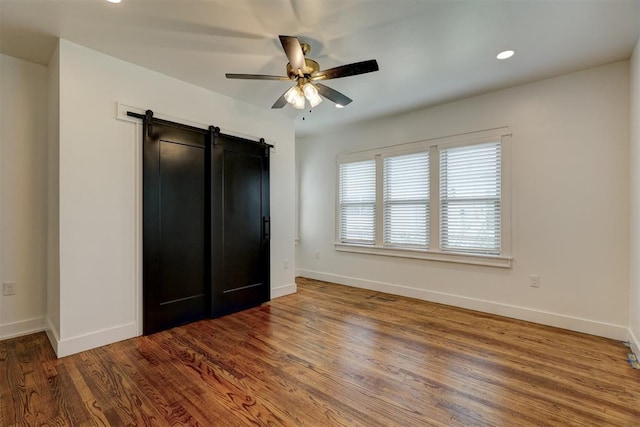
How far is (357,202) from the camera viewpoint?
506 cm

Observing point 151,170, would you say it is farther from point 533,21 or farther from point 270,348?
point 533,21

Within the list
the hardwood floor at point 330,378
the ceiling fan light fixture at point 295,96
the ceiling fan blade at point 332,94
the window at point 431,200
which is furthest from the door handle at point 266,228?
the ceiling fan blade at point 332,94

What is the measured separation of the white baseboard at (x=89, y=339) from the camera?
254 centimetres

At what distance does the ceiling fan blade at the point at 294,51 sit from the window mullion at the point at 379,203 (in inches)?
102

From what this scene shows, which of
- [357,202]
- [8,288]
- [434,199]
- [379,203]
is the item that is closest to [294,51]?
[434,199]

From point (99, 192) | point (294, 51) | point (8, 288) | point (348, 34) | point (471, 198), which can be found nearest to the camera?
point (294, 51)

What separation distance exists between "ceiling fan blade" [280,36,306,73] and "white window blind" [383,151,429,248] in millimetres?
2525

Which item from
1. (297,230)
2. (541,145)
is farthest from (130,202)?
(541,145)

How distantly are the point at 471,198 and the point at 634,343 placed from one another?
6.48 ft

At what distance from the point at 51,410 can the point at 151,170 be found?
2040 mm

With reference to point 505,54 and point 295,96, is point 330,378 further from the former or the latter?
point 505,54

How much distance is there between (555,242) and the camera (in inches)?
129

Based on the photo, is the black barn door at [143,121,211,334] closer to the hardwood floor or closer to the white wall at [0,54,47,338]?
the hardwood floor

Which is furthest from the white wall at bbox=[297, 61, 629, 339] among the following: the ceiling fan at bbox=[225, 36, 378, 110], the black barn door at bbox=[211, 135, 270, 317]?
the black barn door at bbox=[211, 135, 270, 317]
